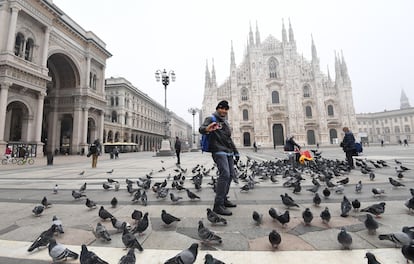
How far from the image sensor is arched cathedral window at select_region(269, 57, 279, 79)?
44.1m

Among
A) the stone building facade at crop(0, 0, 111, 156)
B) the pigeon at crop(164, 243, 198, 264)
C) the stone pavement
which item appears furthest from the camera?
the stone building facade at crop(0, 0, 111, 156)

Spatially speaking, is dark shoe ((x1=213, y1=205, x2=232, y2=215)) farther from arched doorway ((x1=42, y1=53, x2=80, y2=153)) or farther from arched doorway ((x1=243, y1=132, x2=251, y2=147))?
arched doorway ((x1=243, y1=132, x2=251, y2=147))

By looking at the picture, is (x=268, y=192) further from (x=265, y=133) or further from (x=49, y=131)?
(x=265, y=133)

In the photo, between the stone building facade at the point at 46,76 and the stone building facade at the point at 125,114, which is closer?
the stone building facade at the point at 46,76

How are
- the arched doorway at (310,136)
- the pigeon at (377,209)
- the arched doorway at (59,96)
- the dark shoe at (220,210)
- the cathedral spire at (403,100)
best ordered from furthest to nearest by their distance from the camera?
1. the cathedral spire at (403,100)
2. the arched doorway at (310,136)
3. the arched doorway at (59,96)
4. the dark shoe at (220,210)
5. the pigeon at (377,209)

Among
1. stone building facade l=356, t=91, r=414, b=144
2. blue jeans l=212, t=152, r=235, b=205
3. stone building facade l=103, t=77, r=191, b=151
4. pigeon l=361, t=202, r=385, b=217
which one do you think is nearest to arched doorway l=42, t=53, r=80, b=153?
stone building facade l=103, t=77, r=191, b=151

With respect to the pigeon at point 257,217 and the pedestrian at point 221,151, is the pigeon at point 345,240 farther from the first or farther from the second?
the pedestrian at point 221,151

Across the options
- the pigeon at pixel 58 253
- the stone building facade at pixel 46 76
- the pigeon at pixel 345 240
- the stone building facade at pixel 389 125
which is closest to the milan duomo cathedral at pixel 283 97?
the stone building facade at pixel 46 76

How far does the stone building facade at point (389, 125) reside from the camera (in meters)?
67.8

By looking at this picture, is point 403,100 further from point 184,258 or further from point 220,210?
point 184,258

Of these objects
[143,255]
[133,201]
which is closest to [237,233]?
[143,255]

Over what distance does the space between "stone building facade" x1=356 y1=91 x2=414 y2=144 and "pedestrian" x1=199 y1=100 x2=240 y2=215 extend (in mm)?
81391

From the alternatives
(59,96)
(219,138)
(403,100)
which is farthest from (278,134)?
(403,100)

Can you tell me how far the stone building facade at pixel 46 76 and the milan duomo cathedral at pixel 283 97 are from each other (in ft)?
72.2
